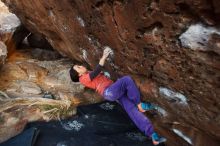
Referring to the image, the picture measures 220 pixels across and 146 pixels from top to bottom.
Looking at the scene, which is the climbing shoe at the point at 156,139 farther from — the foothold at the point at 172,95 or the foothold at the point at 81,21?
the foothold at the point at 81,21

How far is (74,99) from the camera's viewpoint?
7141mm

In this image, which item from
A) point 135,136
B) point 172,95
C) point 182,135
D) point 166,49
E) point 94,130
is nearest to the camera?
point 166,49

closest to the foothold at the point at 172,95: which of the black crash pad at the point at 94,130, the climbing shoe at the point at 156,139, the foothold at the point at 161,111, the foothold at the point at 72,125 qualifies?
the foothold at the point at 161,111

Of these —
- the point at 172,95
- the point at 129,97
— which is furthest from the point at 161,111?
the point at 172,95

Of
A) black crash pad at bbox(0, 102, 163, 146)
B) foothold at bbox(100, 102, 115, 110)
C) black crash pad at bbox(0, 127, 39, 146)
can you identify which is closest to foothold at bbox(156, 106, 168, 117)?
black crash pad at bbox(0, 102, 163, 146)

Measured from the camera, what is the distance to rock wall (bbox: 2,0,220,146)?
11.8 ft

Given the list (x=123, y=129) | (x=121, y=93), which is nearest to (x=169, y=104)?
(x=121, y=93)

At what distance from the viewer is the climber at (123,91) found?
17.1ft

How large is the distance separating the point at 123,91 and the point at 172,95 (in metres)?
1.05

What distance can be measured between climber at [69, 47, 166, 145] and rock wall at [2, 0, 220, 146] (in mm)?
120

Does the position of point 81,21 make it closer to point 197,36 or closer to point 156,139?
point 156,139

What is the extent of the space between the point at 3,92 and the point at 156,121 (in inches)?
128

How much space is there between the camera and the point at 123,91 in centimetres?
541

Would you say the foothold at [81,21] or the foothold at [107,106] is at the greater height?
the foothold at [81,21]
